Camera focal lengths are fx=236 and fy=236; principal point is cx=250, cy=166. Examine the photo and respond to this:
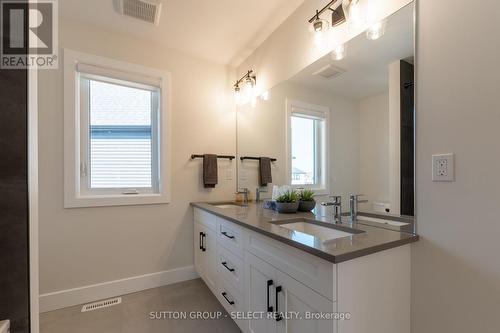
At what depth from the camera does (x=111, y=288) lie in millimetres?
2164

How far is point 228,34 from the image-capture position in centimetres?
225

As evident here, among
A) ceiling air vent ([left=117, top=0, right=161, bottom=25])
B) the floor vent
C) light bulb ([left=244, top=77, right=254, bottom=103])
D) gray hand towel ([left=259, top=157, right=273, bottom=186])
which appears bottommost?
the floor vent

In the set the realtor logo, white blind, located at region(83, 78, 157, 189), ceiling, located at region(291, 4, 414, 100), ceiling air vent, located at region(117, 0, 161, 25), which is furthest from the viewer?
white blind, located at region(83, 78, 157, 189)

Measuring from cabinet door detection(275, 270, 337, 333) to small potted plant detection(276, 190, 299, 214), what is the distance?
63 cm

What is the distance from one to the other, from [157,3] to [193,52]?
2.36ft

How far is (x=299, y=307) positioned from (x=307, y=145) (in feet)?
3.88

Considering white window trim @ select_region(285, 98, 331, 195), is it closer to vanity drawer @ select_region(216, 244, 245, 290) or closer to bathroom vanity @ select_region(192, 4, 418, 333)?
bathroom vanity @ select_region(192, 4, 418, 333)

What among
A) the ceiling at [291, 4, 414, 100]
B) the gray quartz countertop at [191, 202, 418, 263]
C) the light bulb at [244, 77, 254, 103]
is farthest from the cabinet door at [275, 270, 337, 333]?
the light bulb at [244, 77, 254, 103]

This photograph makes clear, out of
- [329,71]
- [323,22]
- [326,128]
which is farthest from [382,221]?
[323,22]

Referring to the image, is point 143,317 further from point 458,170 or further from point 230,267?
point 458,170

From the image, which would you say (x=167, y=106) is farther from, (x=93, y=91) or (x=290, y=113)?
(x=290, y=113)

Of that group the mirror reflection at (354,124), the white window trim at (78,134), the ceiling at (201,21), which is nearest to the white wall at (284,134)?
the mirror reflection at (354,124)

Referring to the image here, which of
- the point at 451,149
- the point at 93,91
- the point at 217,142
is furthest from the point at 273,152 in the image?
the point at 93,91

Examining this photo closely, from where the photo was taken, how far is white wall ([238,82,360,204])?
61.0 inches
